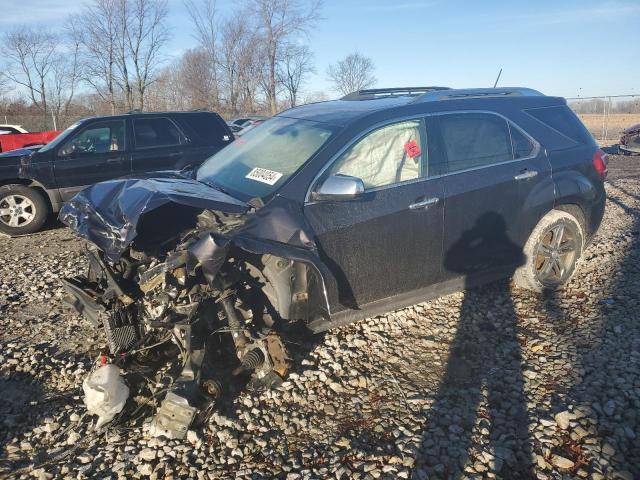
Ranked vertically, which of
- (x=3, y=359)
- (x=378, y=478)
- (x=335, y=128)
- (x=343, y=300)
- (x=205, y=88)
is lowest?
(x=378, y=478)

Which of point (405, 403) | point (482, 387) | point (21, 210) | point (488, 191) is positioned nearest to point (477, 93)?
point (488, 191)

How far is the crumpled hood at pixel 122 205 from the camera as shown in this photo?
302 cm

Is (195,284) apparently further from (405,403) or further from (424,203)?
(424,203)

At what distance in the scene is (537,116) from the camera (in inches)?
180

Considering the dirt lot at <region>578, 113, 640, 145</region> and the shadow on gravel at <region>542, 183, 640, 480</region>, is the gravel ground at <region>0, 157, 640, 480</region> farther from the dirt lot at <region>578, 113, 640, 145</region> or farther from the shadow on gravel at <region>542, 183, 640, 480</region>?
the dirt lot at <region>578, 113, 640, 145</region>

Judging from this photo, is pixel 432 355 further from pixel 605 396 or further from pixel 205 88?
pixel 205 88

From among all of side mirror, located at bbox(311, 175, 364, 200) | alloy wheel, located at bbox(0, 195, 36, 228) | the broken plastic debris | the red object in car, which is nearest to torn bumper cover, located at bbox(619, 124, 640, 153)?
side mirror, located at bbox(311, 175, 364, 200)

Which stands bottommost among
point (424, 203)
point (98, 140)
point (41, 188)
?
point (424, 203)

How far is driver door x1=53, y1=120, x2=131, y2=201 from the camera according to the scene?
7875mm

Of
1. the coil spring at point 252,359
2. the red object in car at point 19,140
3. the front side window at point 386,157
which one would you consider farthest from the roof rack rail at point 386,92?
the red object in car at point 19,140

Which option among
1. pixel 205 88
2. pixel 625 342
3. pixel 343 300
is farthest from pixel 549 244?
pixel 205 88

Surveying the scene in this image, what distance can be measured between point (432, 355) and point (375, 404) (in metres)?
0.78

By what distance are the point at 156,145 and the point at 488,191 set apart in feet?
20.4

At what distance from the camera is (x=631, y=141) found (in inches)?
637
